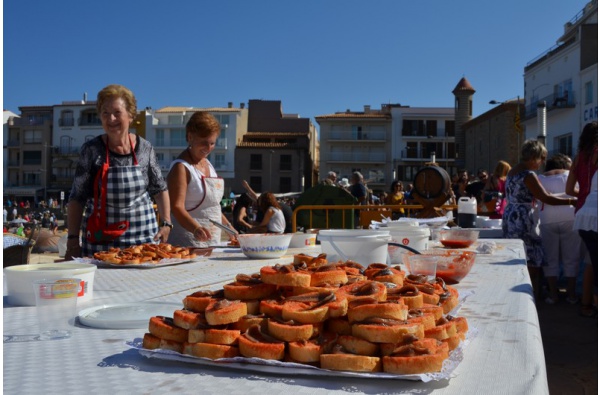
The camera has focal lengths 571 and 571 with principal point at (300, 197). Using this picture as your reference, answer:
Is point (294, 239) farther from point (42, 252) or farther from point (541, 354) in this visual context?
point (42, 252)

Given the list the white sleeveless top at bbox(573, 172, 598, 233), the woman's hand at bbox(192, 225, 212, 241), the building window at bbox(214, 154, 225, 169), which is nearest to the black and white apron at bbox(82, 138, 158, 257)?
the woman's hand at bbox(192, 225, 212, 241)

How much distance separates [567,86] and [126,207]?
3440 cm

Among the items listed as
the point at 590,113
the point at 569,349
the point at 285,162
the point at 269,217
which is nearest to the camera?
the point at 569,349

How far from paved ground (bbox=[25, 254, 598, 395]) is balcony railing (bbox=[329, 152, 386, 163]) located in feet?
185

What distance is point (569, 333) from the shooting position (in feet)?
15.9

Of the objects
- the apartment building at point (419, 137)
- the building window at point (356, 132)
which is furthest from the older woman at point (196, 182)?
the building window at point (356, 132)

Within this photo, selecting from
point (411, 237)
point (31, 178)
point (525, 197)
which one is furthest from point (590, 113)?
point (31, 178)

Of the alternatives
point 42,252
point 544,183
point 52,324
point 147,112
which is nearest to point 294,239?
point 52,324

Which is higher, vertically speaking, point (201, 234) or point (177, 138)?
point (177, 138)

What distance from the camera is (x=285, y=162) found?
192 ft

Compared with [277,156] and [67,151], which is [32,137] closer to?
[67,151]

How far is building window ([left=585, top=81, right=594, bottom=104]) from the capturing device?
96.4 ft

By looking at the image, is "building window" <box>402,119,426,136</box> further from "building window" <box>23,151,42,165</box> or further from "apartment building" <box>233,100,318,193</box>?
"building window" <box>23,151,42,165</box>

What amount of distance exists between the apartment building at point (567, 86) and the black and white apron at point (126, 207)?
28.5m
